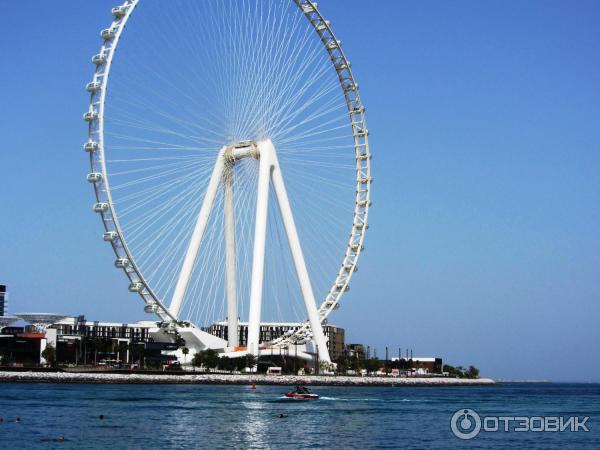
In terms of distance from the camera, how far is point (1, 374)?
86.6 metres

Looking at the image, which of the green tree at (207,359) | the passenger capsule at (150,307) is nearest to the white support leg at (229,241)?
the passenger capsule at (150,307)

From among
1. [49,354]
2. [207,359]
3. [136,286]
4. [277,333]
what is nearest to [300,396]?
[136,286]

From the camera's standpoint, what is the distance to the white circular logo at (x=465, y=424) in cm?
4309

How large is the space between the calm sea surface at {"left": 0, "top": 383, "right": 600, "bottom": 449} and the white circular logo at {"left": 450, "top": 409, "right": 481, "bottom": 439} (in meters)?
0.56

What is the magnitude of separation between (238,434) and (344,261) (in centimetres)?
Answer: 4325

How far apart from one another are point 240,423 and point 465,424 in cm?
1250

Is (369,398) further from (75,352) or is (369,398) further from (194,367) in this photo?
(75,352)

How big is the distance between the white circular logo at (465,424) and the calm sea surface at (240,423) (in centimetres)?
56

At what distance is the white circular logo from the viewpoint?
43094mm

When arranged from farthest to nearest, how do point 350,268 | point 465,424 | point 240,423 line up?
1. point 350,268
2. point 465,424
3. point 240,423

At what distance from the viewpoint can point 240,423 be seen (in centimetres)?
4419

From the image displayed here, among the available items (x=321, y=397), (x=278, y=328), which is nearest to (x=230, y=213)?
(x=321, y=397)

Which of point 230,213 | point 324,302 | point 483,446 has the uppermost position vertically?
point 230,213

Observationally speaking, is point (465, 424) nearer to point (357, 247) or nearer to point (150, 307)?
point (150, 307)
